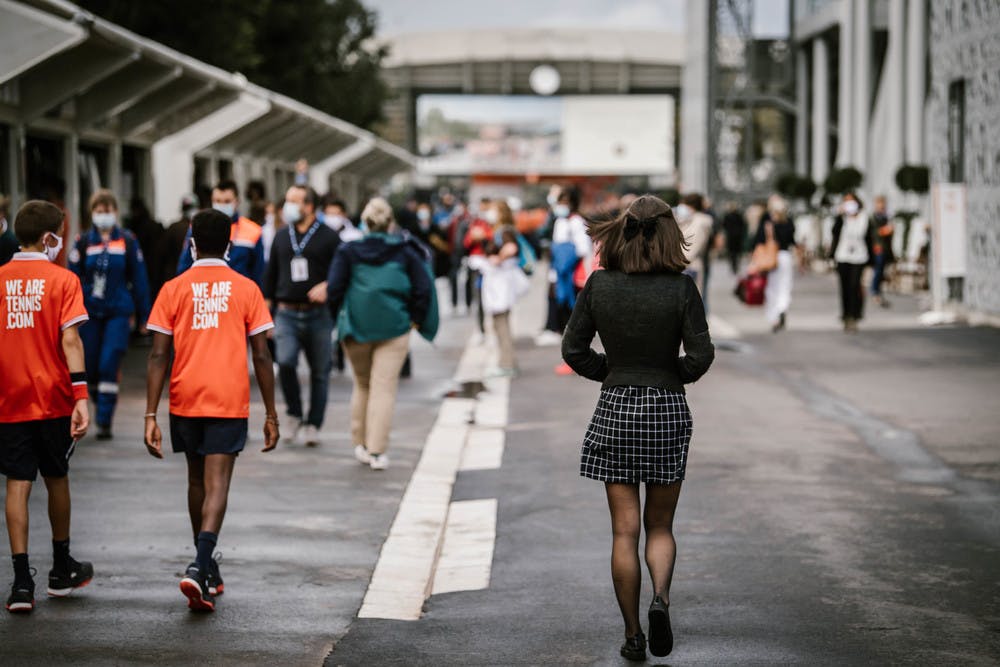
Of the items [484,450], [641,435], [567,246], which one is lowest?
[484,450]

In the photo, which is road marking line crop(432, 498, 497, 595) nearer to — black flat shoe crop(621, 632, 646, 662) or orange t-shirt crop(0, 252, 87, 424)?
black flat shoe crop(621, 632, 646, 662)

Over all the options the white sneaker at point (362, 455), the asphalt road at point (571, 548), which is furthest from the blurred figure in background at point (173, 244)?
the white sneaker at point (362, 455)

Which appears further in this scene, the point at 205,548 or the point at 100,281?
the point at 100,281

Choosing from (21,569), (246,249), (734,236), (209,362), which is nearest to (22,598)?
(21,569)

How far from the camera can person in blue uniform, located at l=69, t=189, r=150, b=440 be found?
40.8 ft

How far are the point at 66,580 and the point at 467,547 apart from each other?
2124 mm

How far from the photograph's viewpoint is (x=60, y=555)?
729 cm

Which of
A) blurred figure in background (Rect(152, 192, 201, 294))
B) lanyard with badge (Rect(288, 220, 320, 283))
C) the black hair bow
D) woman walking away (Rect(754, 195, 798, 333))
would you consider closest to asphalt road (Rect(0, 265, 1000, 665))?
lanyard with badge (Rect(288, 220, 320, 283))

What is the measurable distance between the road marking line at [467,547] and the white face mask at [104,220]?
387 cm

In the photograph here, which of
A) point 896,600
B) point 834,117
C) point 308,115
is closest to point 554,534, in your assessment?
point 896,600

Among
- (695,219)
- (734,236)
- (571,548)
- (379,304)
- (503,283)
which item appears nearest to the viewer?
(571,548)

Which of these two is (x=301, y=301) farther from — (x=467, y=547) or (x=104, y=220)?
(x=467, y=547)

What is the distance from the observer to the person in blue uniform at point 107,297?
12.4 metres

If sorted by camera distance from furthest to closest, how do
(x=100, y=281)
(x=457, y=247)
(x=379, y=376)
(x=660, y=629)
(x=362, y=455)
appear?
(x=457, y=247) → (x=100, y=281) → (x=362, y=455) → (x=379, y=376) → (x=660, y=629)
